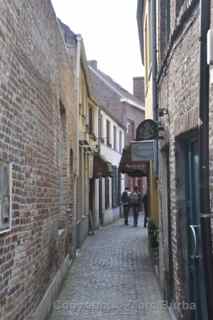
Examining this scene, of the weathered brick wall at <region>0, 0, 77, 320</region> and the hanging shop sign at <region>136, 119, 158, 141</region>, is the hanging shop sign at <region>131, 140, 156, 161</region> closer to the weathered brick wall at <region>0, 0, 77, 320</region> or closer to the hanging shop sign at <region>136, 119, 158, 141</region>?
the hanging shop sign at <region>136, 119, 158, 141</region>

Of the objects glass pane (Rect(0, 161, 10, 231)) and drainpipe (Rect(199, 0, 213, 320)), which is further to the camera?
glass pane (Rect(0, 161, 10, 231))

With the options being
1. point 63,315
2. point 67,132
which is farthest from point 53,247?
point 67,132

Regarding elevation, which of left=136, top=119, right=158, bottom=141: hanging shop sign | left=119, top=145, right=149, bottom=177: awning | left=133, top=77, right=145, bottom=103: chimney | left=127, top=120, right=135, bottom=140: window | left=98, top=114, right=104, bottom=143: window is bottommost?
left=119, top=145, right=149, bottom=177: awning

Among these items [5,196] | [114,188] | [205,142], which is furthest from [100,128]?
[205,142]

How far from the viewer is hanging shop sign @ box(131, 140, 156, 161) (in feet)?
30.5

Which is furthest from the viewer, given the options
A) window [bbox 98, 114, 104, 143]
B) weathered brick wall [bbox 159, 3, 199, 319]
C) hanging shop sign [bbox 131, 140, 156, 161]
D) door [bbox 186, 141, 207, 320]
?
window [bbox 98, 114, 104, 143]

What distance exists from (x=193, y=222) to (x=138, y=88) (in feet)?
115

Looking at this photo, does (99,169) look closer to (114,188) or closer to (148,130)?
(114,188)

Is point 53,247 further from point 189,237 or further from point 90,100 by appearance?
point 90,100

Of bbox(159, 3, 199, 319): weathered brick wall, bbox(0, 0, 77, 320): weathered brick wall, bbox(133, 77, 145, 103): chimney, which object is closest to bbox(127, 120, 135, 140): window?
bbox(133, 77, 145, 103): chimney

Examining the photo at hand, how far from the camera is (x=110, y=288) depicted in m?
9.20

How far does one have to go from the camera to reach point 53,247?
27.2 feet

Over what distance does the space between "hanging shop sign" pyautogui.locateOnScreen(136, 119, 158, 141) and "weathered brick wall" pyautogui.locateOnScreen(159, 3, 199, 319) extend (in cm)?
31

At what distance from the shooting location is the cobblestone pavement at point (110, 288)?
7.49m
